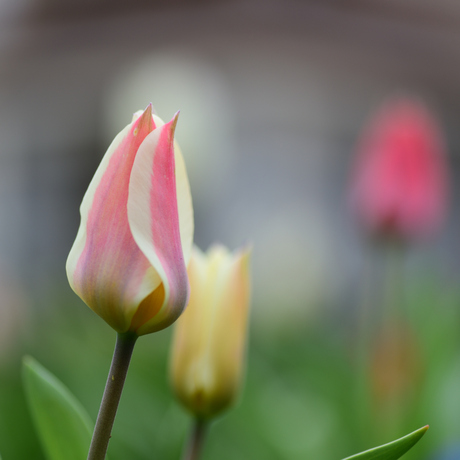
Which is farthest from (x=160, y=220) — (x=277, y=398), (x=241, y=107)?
(x=241, y=107)

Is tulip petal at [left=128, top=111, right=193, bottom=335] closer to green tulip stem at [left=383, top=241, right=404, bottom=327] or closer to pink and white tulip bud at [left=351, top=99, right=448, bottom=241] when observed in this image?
green tulip stem at [left=383, top=241, right=404, bottom=327]

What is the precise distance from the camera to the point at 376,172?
106cm

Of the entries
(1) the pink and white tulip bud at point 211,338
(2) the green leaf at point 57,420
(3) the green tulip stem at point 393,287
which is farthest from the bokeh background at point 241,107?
(2) the green leaf at point 57,420

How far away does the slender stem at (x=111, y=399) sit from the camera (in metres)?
0.24

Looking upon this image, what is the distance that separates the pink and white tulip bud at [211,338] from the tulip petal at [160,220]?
0.13 m

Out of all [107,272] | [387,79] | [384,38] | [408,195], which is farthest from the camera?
[387,79]

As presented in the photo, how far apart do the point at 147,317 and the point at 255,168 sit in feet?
12.9

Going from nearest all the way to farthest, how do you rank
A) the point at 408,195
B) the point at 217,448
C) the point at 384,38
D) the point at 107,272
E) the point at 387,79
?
the point at 107,272 < the point at 217,448 < the point at 408,195 < the point at 384,38 < the point at 387,79

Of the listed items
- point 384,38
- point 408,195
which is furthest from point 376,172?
point 384,38

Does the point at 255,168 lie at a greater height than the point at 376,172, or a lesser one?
greater

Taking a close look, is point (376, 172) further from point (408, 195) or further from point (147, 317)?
point (147, 317)

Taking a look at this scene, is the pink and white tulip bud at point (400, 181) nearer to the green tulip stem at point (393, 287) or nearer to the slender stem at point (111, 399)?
the green tulip stem at point (393, 287)

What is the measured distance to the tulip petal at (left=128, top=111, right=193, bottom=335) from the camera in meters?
0.25

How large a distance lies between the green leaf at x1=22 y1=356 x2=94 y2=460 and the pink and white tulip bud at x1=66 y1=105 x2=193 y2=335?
0.08m
